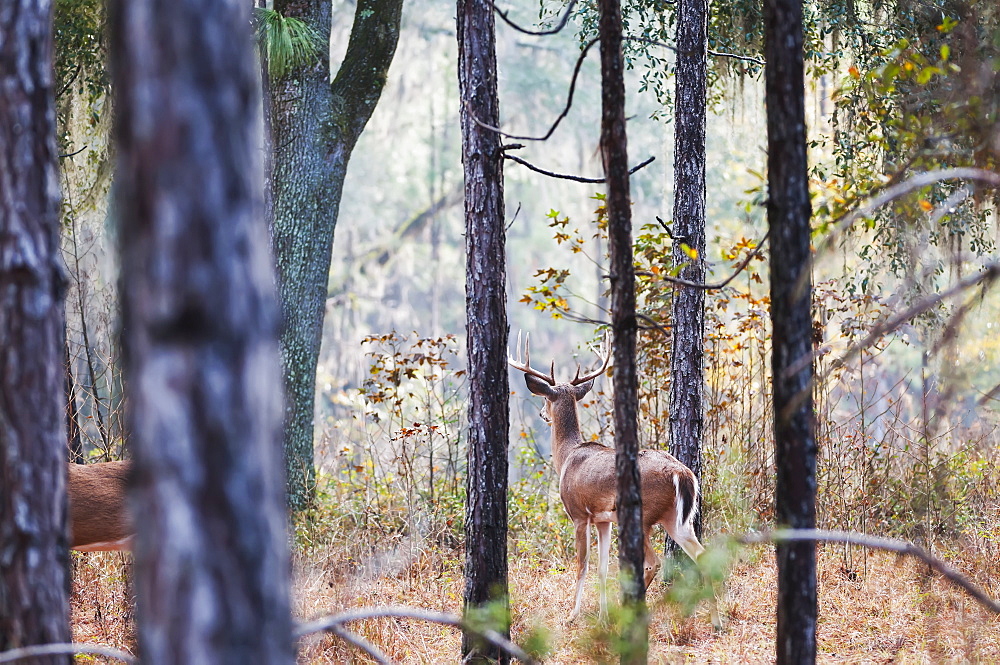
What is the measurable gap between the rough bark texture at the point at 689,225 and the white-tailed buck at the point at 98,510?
360 centimetres

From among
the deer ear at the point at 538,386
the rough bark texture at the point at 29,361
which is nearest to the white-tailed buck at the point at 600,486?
the deer ear at the point at 538,386

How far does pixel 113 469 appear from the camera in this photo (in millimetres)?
5875

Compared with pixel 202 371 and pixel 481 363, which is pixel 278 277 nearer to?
pixel 481 363

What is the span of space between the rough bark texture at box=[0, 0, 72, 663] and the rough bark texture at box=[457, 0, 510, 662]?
8.27ft

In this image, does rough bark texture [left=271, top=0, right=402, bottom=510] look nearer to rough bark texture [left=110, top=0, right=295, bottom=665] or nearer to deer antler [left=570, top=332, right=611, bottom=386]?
deer antler [left=570, top=332, right=611, bottom=386]

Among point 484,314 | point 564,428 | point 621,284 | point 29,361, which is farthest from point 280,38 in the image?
point 29,361

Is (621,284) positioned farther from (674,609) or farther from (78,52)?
(78,52)

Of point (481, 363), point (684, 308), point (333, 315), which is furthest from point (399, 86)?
point (481, 363)

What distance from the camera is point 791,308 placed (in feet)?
9.57

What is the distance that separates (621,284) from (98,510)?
370 cm

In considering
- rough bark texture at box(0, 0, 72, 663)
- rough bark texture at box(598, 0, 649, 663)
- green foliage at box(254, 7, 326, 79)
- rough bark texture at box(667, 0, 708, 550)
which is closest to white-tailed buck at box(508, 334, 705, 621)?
rough bark texture at box(667, 0, 708, 550)

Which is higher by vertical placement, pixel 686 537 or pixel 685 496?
pixel 685 496

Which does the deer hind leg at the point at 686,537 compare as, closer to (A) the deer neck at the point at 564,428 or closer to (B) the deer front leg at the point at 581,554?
(B) the deer front leg at the point at 581,554

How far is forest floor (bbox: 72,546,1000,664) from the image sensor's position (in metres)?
5.43
